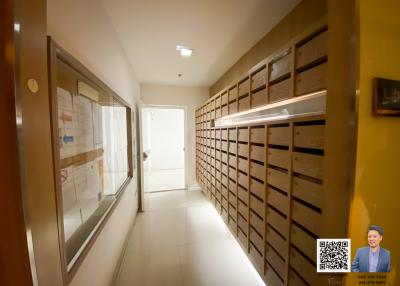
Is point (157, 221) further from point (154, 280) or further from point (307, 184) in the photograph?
point (307, 184)

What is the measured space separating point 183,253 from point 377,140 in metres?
1.96

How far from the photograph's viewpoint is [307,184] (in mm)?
938

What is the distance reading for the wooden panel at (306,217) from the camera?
87cm

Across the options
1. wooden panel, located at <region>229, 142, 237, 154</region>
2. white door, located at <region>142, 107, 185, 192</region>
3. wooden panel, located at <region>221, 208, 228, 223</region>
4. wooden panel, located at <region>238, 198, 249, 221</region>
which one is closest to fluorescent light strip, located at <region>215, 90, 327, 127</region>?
wooden panel, located at <region>229, 142, 237, 154</region>

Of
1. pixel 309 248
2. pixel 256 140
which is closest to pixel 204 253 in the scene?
pixel 309 248

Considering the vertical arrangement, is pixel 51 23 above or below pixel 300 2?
below

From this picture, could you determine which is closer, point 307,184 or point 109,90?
point 307,184

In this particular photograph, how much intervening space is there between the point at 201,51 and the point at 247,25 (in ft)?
2.32

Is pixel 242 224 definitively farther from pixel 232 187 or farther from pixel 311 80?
pixel 311 80

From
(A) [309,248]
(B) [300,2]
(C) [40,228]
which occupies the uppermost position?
(B) [300,2]

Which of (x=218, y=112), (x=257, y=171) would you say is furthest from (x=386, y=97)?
(x=218, y=112)

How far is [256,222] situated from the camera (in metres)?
1.50

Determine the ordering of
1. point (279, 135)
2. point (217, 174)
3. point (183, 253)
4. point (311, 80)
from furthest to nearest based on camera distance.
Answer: point (217, 174) < point (183, 253) < point (279, 135) < point (311, 80)

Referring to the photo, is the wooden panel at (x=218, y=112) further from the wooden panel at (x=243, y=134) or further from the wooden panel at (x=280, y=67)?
the wooden panel at (x=280, y=67)
